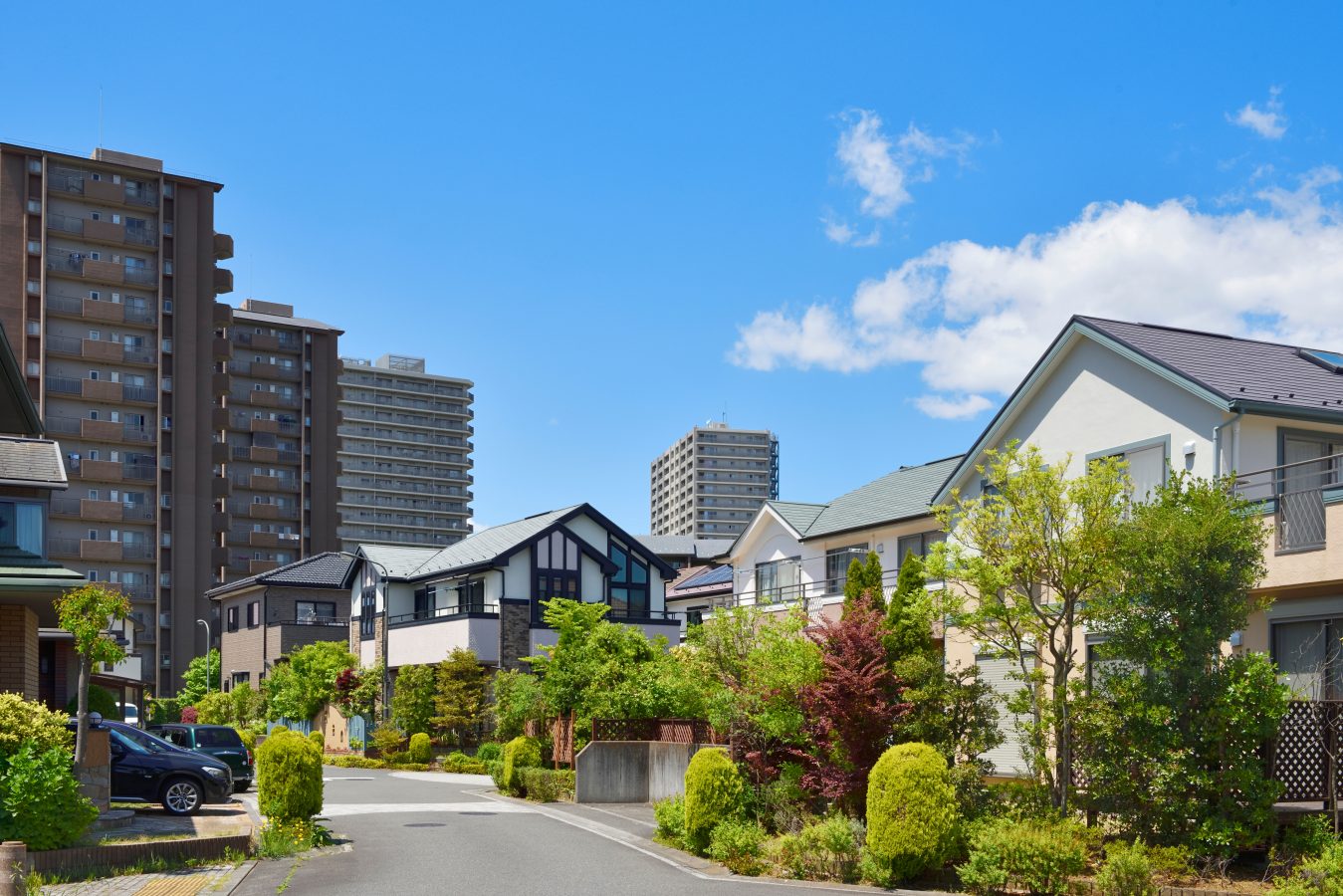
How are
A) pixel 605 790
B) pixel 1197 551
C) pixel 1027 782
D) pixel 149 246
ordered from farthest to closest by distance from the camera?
1. pixel 149 246
2. pixel 605 790
3. pixel 1027 782
4. pixel 1197 551

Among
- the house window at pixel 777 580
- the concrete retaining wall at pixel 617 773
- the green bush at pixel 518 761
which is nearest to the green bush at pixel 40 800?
the concrete retaining wall at pixel 617 773

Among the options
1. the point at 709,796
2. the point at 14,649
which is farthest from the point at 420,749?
the point at 709,796

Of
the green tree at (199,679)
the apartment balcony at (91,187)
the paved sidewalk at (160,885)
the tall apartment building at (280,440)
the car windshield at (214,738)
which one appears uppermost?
the apartment balcony at (91,187)

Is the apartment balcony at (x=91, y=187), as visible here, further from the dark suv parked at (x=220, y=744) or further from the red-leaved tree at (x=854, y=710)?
the red-leaved tree at (x=854, y=710)

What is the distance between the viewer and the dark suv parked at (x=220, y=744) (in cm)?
3334

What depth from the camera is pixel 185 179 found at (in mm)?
88688

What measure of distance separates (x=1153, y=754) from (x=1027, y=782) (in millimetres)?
2299

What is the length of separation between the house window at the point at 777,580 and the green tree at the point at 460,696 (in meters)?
11.9

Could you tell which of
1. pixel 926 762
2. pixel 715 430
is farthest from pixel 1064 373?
pixel 715 430

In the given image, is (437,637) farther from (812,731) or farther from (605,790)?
(812,731)

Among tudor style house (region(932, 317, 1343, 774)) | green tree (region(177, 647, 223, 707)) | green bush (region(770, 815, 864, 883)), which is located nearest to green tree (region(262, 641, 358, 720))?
green tree (region(177, 647, 223, 707))

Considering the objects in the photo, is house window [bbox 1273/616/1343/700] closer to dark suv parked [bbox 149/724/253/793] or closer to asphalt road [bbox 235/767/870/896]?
asphalt road [bbox 235/767/870/896]

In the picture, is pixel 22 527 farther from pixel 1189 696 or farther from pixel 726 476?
pixel 726 476

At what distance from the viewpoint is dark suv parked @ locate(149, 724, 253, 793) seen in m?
33.3
